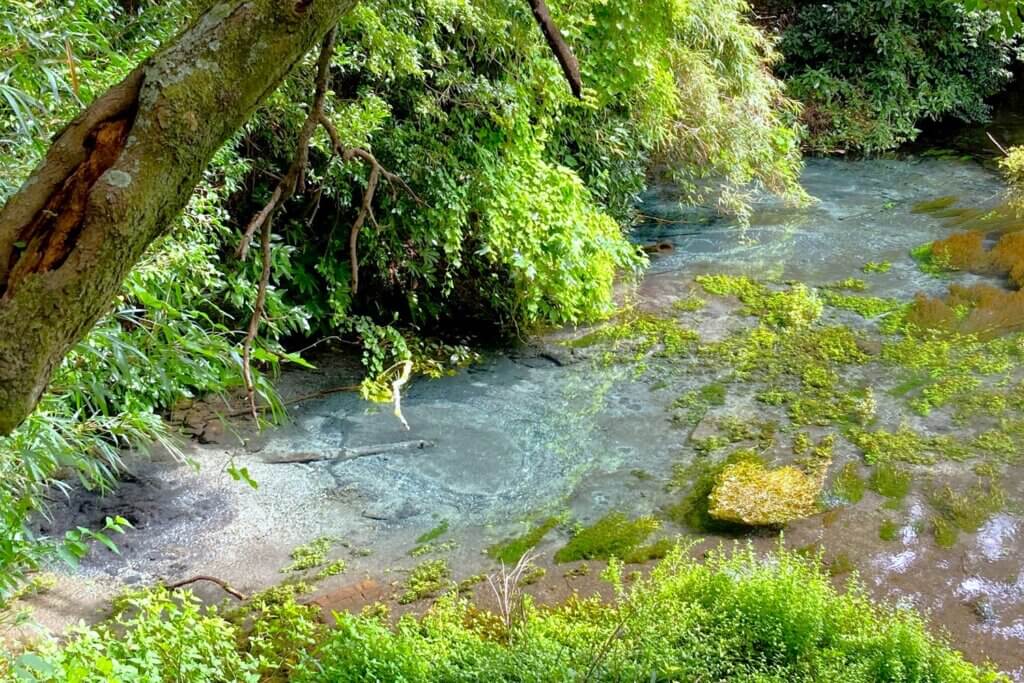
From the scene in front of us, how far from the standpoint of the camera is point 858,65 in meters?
12.5


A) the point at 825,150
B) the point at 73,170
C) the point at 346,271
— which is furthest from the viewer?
the point at 825,150

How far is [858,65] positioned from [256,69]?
13054 mm

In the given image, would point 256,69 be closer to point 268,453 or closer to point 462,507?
point 462,507

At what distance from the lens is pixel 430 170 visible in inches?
213

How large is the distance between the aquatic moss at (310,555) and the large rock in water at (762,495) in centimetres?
189

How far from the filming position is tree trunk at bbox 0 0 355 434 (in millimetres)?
1015

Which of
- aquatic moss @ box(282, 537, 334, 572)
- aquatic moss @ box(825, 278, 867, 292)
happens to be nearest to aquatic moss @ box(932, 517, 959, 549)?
aquatic moss @ box(282, 537, 334, 572)

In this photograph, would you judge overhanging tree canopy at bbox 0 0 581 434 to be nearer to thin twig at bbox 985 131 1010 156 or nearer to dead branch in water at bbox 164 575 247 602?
dead branch in water at bbox 164 575 247 602

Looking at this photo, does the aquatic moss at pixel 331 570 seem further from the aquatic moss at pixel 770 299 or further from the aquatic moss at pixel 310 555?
the aquatic moss at pixel 770 299

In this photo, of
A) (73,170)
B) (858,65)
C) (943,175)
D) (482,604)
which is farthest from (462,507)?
(858,65)

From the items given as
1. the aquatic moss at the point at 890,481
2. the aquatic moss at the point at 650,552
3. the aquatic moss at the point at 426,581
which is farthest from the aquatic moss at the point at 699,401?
the aquatic moss at the point at 426,581

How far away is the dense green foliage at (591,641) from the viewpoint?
3.03 metres

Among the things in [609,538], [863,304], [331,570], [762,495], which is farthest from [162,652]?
[863,304]

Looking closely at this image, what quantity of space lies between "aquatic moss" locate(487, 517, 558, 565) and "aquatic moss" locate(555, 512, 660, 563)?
0.15 m
